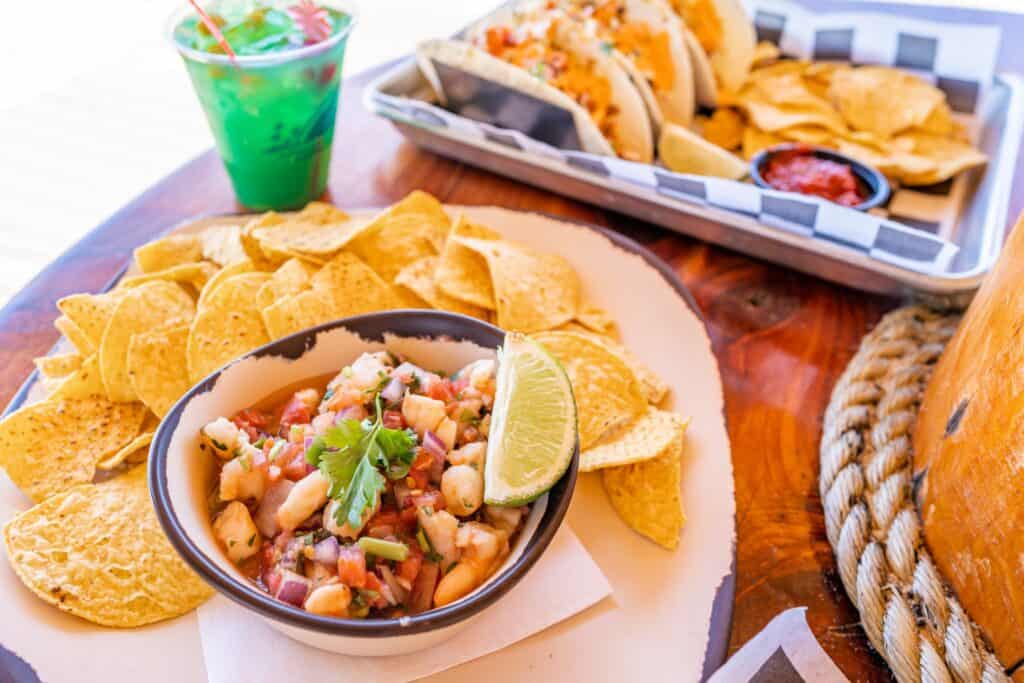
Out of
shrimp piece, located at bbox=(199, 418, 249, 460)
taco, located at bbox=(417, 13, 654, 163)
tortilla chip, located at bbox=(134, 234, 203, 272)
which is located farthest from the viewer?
taco, located at bbox=(417, 13, 654, 163)

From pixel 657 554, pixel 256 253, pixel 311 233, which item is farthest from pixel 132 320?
pixel 657 554

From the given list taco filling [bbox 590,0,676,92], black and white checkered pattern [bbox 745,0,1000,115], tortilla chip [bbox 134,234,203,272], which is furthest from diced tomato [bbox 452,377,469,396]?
black and white checkered pattern [bbox 745,0,1000,115]

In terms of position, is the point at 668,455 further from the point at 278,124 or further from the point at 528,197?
the point at 278,124

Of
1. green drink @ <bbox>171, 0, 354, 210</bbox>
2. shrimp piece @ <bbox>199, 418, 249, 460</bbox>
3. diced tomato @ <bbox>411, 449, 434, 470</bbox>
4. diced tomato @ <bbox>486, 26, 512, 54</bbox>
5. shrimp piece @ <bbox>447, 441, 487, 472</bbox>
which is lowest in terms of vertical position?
shrimp piece @ <bbox>447, 441, 487, 472</bbox>

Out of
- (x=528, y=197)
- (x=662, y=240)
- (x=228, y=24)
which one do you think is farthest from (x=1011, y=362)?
(x=228, y=24)

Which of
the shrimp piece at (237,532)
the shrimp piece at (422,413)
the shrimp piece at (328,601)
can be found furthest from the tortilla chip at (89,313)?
the shrimp piece at (328,601)

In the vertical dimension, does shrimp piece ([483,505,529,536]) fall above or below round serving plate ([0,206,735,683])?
above

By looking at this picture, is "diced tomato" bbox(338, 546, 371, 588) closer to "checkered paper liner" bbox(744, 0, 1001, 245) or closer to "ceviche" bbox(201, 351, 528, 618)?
"ceviche" bbox(201, 351, 528, 618)
